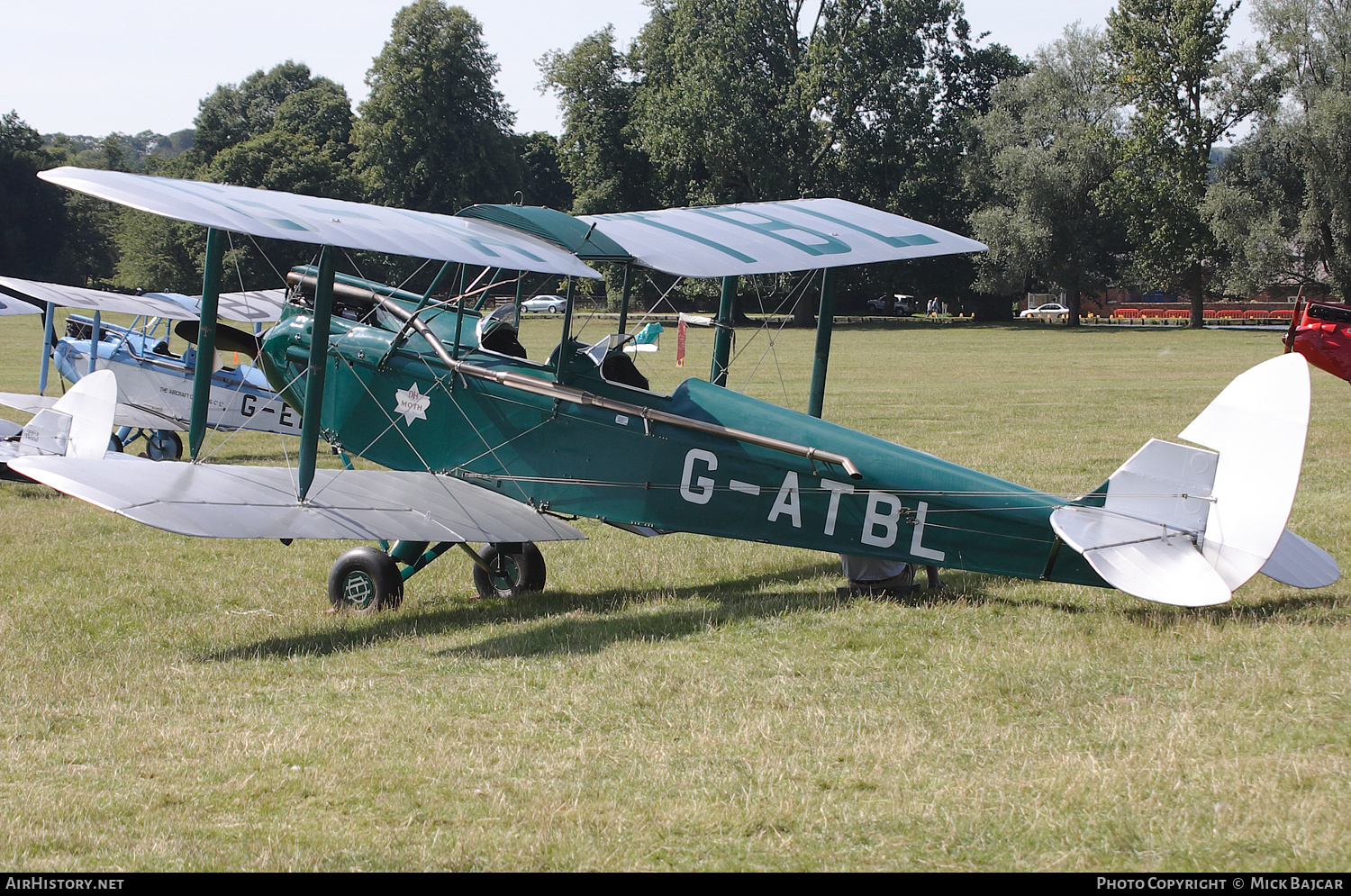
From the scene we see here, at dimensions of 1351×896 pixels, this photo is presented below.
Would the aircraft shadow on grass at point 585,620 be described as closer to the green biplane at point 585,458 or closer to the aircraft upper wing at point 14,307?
the green biplane at point 585,458

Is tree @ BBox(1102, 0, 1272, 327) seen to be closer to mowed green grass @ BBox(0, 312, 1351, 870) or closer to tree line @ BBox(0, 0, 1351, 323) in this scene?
tree line @ BBox(0, 0, 1351, 323)

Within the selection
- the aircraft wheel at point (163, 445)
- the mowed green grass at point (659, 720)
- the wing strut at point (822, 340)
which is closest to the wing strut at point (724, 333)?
the wing strut at point (822, 340)

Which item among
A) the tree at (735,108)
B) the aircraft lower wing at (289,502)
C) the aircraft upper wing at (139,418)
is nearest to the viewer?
the aircraft lower wing at (289,502)

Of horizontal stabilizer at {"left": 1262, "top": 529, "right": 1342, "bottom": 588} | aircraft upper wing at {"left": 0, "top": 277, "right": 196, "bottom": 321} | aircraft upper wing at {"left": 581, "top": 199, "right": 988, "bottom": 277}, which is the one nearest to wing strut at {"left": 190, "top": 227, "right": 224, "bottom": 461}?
aircraft upper wing at {"left": 581, "top": 199, "right": 988, "bottom": 277}

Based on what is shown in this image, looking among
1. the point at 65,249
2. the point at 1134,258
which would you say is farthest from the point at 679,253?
the point at 65,249

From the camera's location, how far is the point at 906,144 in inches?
2221

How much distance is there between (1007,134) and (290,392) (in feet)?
164

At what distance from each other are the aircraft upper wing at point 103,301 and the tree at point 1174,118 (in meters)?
45.1

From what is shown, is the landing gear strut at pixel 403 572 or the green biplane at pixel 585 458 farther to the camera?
the landing gear strut at pixel 403 572

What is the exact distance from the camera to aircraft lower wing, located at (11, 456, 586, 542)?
6.21 metres

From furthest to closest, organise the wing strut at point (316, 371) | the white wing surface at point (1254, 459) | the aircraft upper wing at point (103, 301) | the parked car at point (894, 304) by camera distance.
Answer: the parked car at point (894, 304), the aircraft upper wing at point (103, 301), the wing strut at point (316, 371), the white wing surface at point (1254, 459)

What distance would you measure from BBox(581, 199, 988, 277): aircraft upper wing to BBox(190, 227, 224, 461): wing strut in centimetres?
230

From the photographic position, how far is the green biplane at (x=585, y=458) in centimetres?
589

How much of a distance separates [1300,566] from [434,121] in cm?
6169
